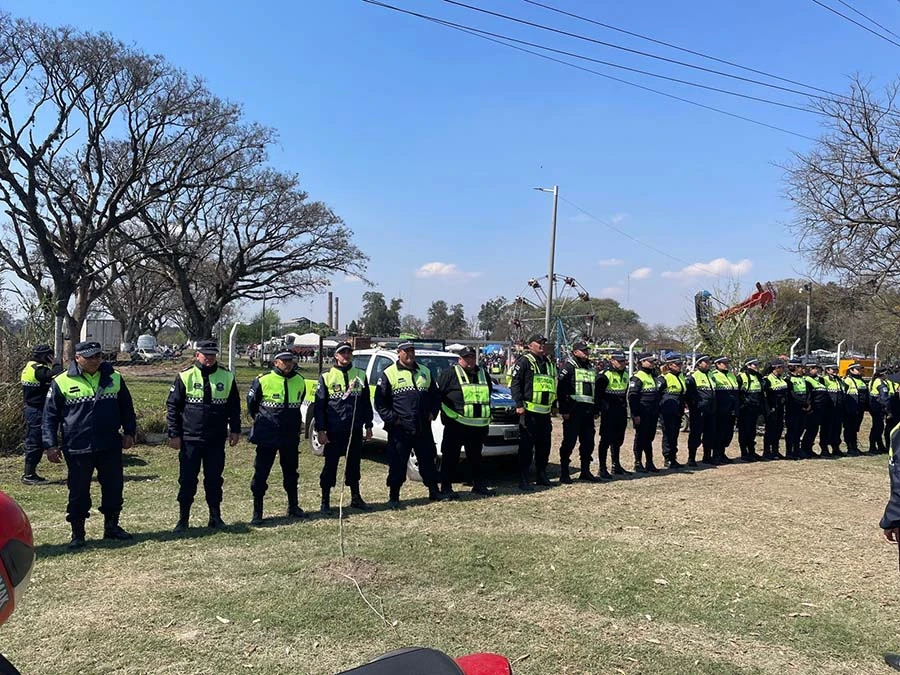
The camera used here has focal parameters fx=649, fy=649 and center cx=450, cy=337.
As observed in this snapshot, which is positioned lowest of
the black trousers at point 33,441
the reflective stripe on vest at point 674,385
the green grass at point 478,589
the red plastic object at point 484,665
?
the green grass at point 478,589

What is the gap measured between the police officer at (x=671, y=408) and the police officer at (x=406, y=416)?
4537 mm

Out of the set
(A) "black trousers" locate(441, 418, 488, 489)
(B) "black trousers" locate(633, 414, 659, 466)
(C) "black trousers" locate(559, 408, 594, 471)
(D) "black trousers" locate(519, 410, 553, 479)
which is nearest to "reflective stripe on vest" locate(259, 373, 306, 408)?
(A) "black trousers" locate(441, 418, 488, 489)

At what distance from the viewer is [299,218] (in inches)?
1328

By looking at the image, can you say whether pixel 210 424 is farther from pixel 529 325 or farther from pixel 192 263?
pixel 529 325

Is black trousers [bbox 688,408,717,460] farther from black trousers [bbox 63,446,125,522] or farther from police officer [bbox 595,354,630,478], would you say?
black trousers [bbox 63,446,125,522]

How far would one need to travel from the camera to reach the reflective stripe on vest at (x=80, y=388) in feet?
20.3

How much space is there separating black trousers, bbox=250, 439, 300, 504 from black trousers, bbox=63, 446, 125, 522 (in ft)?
4.30

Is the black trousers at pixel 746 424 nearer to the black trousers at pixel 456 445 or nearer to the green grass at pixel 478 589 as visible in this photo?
the green grass at pixel 478 589

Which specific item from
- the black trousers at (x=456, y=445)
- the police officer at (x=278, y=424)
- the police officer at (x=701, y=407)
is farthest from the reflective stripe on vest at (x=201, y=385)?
the police officer at (x=701, y=407)

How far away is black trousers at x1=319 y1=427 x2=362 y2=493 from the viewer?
7.54 metres

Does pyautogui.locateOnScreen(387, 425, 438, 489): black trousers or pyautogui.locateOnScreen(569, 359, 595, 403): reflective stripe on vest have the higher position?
pyautogui.locateOnScreen(569, 359, 595, 403): reflective stripe on vest

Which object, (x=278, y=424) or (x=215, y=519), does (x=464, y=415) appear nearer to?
(x=278, y=424)

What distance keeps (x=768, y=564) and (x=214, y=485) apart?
5.41 meters

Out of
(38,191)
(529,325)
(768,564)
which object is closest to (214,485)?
(768,564)
